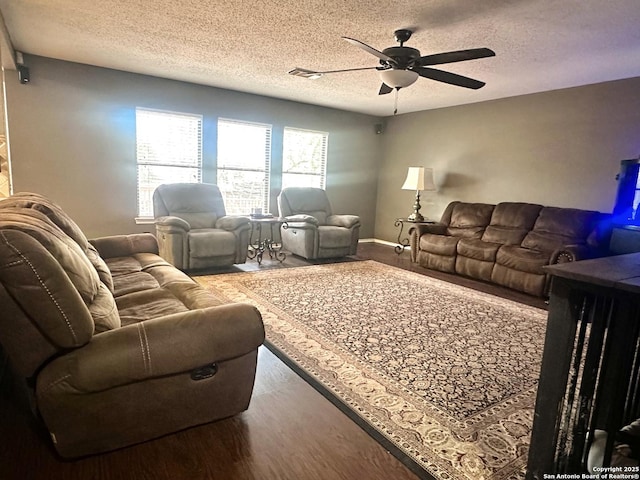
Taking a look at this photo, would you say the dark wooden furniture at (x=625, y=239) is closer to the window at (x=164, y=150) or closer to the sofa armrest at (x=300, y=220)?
the sofa armrest at (x=300, y=220)

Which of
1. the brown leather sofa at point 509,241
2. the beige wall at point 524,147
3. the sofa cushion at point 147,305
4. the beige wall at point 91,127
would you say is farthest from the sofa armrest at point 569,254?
the beige wall at point 91,127

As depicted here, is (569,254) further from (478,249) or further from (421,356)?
(421,356)

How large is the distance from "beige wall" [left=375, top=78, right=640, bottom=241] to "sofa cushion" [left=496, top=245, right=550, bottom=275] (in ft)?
3.62

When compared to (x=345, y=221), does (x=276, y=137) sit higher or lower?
higher

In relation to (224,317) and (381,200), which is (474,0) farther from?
(381,200)

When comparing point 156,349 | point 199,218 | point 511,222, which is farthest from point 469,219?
point 156,349

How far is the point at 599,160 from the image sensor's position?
443 cm

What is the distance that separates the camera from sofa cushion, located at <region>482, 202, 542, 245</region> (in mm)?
4723

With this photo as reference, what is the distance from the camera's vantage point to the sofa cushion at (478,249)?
452cm

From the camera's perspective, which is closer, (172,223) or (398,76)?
(398,76)

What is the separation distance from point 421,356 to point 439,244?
110 inches

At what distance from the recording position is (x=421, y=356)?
2504 millimetres

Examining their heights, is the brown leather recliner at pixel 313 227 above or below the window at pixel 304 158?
below

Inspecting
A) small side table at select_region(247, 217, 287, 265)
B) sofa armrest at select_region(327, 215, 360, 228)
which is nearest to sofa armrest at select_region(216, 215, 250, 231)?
small side table at select_region(247, 217, 287, 265)
